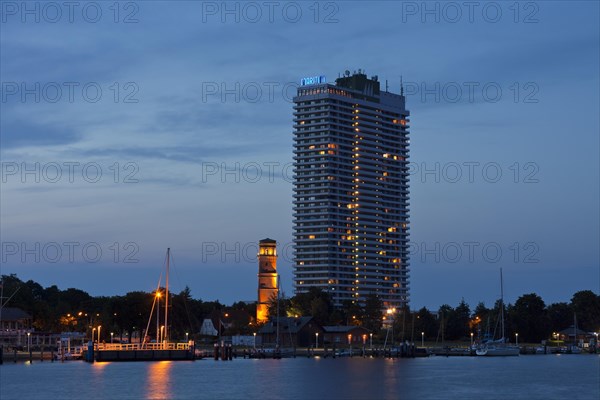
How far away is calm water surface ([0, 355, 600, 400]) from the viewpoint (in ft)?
365

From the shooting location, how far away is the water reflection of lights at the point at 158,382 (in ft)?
362

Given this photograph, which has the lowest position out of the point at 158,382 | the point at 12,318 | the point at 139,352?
the point at 158,382

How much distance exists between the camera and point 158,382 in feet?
415

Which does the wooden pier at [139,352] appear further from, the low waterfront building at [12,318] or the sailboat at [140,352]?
the low waterfront building at [12,318]

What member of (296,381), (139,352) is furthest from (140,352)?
(296,381)

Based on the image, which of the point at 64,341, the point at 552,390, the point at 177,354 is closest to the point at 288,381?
the point at 552,390

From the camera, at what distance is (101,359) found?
160 meters

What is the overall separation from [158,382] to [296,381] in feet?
58.0

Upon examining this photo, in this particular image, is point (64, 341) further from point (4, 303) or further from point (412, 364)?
point (412, 364)

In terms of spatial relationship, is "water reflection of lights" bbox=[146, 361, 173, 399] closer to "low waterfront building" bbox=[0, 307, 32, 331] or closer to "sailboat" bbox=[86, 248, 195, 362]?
"sailboat" bbox=[86, 248, 195, 362]

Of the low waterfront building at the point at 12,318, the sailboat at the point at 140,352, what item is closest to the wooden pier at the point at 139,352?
the sailboat at the point at 140,352

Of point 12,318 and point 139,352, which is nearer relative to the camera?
point 139,352

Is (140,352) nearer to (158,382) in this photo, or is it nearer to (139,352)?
(139,352)

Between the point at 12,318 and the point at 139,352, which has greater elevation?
the point at 12,318
